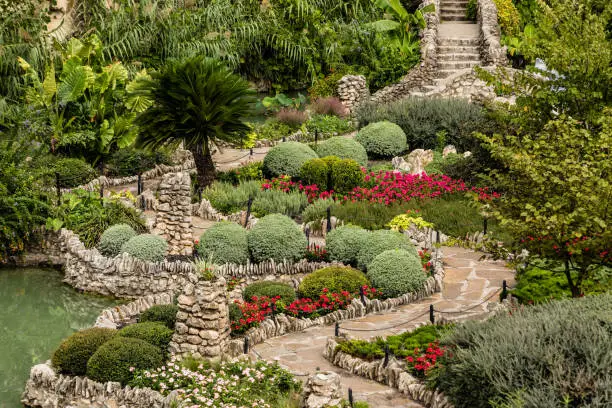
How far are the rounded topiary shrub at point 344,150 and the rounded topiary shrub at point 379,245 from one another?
20.0ft

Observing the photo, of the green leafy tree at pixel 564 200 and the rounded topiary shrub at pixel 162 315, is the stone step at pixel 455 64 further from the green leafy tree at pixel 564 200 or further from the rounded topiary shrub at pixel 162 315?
the rounded topiary shrub at pixel 162 315

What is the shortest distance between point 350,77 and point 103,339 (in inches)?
712

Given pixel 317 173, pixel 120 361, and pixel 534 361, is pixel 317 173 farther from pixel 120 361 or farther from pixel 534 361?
pixel 534 361

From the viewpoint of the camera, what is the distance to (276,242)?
1838 centimetres

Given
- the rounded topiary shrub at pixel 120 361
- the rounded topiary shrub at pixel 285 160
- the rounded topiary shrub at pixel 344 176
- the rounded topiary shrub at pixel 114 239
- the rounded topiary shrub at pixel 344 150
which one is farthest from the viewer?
the rounded topiary shrub at pixel 344 150

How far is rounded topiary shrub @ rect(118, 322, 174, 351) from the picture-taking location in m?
14.5

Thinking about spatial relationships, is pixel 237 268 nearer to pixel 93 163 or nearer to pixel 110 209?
pixel 110 209

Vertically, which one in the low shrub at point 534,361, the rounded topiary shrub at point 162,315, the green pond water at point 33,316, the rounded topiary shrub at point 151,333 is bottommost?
the green pond water at point 33,316

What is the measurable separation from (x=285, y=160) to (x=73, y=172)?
16.2 ft

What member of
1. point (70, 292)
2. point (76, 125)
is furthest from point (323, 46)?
point (70, 292)

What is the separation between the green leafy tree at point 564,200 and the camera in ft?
44.0

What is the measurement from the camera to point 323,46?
3403cm

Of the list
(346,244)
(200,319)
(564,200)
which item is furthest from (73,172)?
(564,200)

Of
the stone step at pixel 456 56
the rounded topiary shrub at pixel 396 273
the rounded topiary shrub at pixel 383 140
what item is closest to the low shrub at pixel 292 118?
the rounded topiary shrub at pixel 383 140
